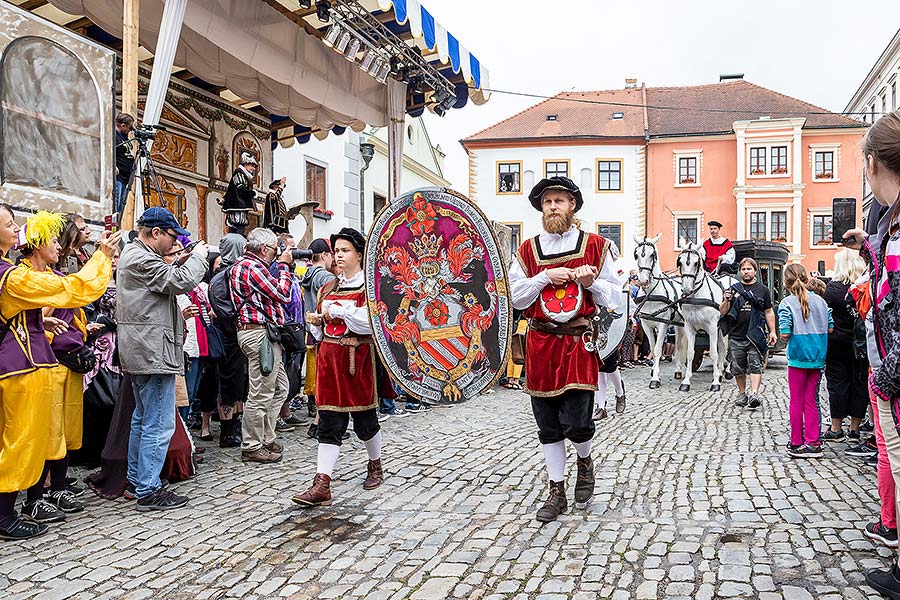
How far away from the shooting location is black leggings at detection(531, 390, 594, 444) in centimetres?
429

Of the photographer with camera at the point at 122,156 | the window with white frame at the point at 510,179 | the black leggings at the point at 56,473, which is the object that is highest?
the window with white frame at the point at 510,179

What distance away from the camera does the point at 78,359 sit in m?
4.73

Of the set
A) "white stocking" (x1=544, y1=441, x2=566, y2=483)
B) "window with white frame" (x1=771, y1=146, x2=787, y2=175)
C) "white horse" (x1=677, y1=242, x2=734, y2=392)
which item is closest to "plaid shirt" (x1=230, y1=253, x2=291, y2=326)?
"white stocking" (x1=544, y1=441, x2=566, y2=483)

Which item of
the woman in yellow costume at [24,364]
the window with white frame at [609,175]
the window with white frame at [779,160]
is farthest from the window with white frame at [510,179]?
the woman in yellow costume at [24,364]

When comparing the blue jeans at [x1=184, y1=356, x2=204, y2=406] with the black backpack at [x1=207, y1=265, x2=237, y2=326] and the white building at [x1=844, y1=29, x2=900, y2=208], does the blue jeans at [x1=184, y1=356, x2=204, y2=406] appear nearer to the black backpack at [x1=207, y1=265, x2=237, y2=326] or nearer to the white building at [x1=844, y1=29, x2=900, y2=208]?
the black backpack at [x1=207, y1=265, x2=237, y2=326]

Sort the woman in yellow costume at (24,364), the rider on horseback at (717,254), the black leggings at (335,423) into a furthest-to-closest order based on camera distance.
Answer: the rider on horseback at (717,254), the black leggings at (335,423), the woman in yellow costume at (24,364)

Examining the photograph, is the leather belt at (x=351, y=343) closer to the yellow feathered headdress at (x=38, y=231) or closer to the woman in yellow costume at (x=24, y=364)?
the woman in yellow costume at (x=24, y=364)

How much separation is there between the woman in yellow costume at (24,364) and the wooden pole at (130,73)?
6.79 feet

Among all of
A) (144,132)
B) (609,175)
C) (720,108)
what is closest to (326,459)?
(144,132)

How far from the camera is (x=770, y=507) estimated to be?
14.5ft

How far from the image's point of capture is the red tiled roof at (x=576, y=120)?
38906mm

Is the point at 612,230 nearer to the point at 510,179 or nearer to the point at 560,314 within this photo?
the point at 510,179

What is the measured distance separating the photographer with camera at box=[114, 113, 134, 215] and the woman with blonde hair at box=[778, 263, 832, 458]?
232 inches

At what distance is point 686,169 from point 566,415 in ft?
120
